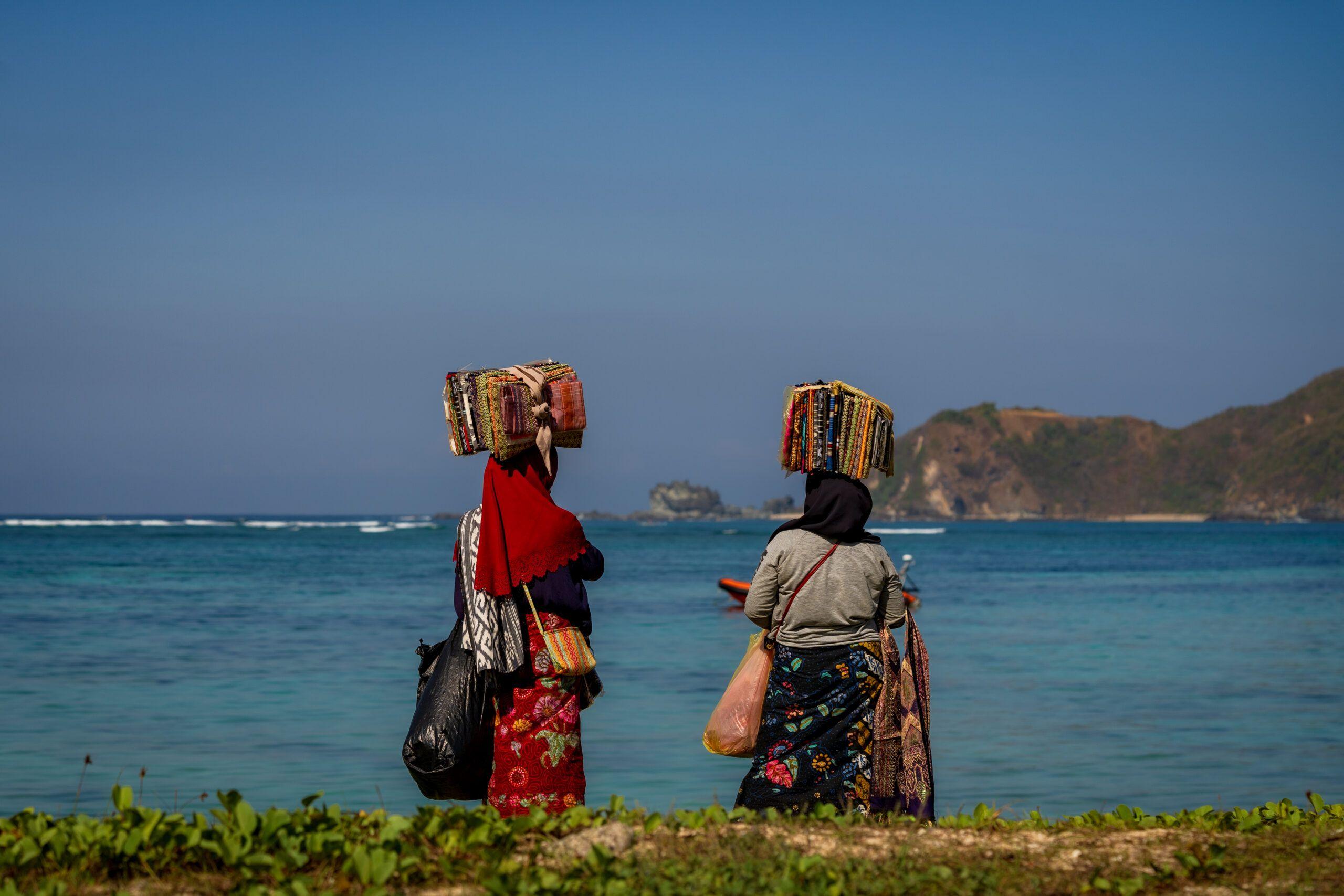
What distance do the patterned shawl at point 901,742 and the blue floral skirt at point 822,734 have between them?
0.04 meters

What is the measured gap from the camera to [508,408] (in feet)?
16.2

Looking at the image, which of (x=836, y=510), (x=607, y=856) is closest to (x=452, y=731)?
(x=607, y=856)

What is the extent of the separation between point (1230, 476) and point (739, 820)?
19890 centimetres

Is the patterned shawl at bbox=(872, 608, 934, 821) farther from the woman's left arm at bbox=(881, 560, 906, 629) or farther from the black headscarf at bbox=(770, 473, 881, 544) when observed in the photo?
the black headscarf at bbox=(770, 473, 881, 544)

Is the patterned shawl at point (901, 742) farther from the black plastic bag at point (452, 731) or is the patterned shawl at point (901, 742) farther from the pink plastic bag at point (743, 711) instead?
the black plastic bag at point (452, 731)

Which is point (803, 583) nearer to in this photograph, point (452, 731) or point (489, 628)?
point (489, 628)

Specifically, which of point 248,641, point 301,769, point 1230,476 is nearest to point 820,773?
point 301,769

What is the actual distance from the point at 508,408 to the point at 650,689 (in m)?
11.0

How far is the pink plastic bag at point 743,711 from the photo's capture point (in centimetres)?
513

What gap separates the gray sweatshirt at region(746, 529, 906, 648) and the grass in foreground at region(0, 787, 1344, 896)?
2.48ft

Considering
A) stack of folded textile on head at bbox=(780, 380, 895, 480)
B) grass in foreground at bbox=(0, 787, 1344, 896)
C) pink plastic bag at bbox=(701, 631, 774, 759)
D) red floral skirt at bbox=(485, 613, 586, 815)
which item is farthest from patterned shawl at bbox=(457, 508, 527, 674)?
stack of folded textile on head at bbox=(780, 380, 895, 480)

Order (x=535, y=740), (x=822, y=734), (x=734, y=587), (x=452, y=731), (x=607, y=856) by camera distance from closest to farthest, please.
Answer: (x=607, y=856) → (x=452, y=731) → (x=535, y=740) → (x=822, y=734) → (x=734, y=587)

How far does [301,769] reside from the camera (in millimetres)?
10312

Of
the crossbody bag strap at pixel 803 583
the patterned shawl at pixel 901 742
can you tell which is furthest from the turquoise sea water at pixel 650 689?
the crossbody bag strap at pixel 803 583
